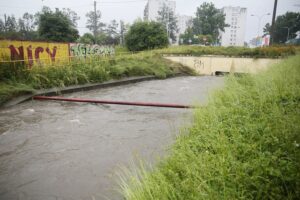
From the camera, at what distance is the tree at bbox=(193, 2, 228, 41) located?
72938mm

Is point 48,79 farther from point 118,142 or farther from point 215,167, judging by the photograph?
point 215,167

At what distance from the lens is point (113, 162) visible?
12.2ft

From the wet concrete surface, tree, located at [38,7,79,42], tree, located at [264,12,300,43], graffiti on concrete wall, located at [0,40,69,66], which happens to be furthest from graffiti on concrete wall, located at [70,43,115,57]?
tree, located at [264,12,300,43]

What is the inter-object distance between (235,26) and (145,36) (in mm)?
92711

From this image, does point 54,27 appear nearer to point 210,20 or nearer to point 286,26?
point 210,20

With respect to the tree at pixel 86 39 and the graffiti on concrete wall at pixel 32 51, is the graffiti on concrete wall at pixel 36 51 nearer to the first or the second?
the graffiti on concrete wall at pixel 32 51

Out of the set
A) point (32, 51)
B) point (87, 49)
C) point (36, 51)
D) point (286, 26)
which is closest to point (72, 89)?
point (32, 51)

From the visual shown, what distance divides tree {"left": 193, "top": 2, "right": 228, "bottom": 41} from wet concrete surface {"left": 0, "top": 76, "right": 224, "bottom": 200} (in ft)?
235

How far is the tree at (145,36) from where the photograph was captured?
28531mm

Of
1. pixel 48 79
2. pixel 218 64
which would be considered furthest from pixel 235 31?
pixel 48 79

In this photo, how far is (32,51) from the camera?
12.9 meters

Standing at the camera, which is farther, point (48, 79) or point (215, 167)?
point (48, 79)

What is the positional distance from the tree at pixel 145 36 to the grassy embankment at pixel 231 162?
2533 cm

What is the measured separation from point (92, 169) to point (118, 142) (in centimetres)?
107
